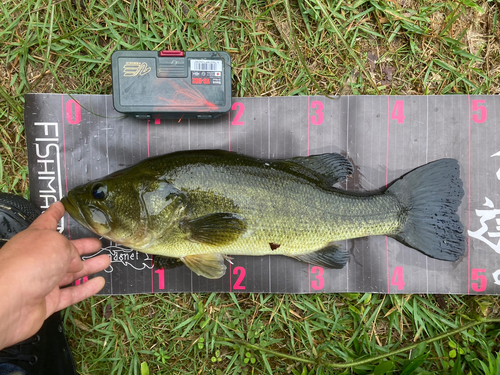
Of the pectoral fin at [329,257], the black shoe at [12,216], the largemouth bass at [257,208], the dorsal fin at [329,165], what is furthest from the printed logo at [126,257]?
the dorsal fin at [329,165]

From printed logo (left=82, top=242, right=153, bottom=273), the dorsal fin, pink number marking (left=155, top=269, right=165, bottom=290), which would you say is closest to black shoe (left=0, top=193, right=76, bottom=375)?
printed logo (left=82, top=242, right=153, bottom=273)

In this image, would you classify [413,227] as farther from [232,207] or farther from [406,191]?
[232,207]

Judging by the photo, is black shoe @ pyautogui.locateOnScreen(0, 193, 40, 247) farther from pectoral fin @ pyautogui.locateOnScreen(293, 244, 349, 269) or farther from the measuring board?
pectoral fin @ pyautogui.locateOnScreen(293, 244, 349, 269)

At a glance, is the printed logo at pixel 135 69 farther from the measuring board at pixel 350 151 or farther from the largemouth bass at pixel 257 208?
the largemouth bass at pixel 257 208

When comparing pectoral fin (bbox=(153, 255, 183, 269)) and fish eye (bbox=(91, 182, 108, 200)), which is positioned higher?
fish eye (bbox=(91, 182, 108, 200))

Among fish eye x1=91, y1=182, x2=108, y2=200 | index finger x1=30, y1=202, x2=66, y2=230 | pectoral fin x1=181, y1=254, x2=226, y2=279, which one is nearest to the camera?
index finger x1=30, y1=202, x2=66, y2=230

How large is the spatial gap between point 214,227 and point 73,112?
1772mm

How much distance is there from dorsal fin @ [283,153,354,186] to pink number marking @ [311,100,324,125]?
415 millimetres

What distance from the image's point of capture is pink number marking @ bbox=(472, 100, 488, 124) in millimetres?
3143

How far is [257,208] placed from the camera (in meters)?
2.71

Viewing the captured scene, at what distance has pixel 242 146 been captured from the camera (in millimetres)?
3150

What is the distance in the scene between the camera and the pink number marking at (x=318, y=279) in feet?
10.4

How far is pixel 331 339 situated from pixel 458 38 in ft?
10.4

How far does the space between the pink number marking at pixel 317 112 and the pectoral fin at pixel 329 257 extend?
3.85ft
